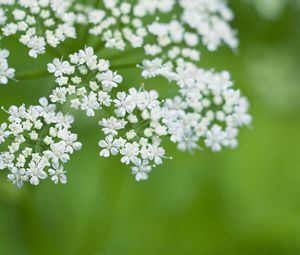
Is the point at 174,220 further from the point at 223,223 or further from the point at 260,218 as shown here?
the point at 260,218

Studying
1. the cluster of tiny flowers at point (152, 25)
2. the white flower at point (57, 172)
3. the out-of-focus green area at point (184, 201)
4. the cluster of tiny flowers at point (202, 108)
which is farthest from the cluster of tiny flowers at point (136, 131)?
the out-of-focus green area at point (184, 201)

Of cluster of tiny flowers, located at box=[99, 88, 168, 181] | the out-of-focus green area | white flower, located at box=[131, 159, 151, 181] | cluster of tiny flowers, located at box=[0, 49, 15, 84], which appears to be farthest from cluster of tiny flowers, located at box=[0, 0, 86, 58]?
the out-of-focus green area

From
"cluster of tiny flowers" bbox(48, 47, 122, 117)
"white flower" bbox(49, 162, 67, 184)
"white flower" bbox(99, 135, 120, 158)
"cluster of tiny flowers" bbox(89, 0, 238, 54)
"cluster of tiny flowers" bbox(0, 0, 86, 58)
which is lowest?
"white flower" bbox(49, 162, 67, 184)

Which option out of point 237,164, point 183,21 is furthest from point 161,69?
point 237,164

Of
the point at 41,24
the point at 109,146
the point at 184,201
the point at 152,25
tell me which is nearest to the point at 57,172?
the point at 109,146

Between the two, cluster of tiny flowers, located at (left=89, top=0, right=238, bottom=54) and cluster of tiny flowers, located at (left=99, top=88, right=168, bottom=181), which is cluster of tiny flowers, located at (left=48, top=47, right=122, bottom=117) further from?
cluster of tiny flowers, located at (left=89, top=0, right=238, bottom=54)

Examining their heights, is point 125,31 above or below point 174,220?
above

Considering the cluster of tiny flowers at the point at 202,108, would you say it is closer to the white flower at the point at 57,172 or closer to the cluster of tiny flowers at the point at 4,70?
the white flower at the point at 57,172
